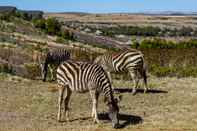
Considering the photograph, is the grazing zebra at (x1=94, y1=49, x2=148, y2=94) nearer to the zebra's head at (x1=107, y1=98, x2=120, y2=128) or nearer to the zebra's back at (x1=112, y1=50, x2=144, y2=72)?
the zebra's back at (x1=112, y1=50, x2=144, y2=72)

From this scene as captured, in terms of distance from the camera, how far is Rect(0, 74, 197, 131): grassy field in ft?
57.9

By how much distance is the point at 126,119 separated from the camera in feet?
61.2

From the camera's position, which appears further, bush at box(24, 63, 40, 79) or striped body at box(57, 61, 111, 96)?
bush at box(24, 63, 40, 79)

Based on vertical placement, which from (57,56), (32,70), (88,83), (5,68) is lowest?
(32,70)

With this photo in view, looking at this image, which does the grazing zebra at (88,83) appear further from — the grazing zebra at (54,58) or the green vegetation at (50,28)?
the green vegetation at (50,28)

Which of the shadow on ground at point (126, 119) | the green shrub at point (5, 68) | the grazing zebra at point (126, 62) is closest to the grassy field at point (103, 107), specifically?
the shadow on ground at point (126, 119)

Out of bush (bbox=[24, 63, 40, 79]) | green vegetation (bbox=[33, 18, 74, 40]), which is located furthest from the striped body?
green vegetation (bbox=[33, 18, 74, 40])

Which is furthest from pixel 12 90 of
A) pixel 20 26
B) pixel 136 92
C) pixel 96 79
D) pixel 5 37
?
pixel 20 26

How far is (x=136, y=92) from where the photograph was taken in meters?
23.8

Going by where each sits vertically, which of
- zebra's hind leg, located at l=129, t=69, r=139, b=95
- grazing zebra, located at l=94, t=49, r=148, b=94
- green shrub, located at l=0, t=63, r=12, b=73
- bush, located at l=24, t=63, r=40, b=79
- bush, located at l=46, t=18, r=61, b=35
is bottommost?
bush, located at l=46, t=18, r=61, b=35

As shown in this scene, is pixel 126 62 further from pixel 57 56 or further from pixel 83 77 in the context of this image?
pixel 57 56

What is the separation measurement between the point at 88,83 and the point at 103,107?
9.52ft

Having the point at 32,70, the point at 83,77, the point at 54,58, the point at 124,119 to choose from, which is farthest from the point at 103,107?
the point at 32,70

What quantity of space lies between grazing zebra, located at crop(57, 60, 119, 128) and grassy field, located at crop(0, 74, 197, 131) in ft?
1.79
